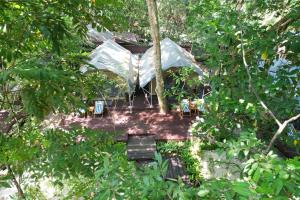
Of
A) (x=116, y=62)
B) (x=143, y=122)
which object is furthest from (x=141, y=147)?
(x=116, y=62)

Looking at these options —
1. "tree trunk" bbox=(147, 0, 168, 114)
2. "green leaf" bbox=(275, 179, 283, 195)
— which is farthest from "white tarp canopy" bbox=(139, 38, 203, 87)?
"green leaf" bbox=(275, 179, 283, 195)

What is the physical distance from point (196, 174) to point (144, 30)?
1434 cm

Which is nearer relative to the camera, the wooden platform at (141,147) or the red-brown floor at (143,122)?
the wooden platform at (141,147)

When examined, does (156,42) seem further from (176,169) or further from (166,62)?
(176,169)

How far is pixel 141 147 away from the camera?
9.42 m

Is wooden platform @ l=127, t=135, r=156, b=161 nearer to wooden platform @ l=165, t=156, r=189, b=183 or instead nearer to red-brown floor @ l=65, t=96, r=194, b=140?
red-brown floor @ l=65, t=96, r=194, b=140

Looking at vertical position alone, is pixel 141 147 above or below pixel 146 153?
above

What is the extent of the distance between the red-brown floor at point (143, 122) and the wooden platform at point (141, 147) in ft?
0.80

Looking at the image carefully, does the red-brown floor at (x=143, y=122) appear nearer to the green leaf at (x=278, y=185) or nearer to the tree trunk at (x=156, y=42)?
the tree trunk at (x=156, y=42)

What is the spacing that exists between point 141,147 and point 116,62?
456 cm

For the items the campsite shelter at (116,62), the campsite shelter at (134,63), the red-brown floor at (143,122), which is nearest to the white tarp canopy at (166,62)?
the campsite shelter at (134,63)

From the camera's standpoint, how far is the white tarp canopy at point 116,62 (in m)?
11.9

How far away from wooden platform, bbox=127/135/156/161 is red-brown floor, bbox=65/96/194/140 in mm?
243

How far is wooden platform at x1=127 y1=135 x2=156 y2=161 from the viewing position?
29.4ft
